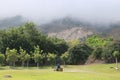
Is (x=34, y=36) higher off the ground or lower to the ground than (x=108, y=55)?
higher

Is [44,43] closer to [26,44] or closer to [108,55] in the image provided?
[26,44]

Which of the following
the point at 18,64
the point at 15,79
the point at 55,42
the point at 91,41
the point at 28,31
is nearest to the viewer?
the point at 15,79

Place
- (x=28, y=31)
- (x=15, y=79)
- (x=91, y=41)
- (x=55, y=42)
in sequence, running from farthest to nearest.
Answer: (x=91, y=41), (x=55, y=42), (x=28, y=31), (x=15, y=79)

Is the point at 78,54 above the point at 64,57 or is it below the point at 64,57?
above

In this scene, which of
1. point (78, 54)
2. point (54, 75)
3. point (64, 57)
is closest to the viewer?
point (54, 75)

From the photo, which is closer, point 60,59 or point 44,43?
A: point 60,59

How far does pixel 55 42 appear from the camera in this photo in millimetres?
106750

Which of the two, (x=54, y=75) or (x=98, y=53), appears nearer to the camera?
(x=54, y=75)

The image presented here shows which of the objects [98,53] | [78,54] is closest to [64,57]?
[78,54]

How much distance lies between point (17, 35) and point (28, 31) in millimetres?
4468

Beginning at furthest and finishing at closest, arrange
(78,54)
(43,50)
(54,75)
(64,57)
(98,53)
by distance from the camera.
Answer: (43,50) → (78,54) → (98,53) → (64,57) → (54,75)

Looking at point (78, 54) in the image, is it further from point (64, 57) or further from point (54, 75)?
point (54, 75)

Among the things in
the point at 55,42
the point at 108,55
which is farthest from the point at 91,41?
the point at 108,55

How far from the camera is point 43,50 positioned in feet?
321
